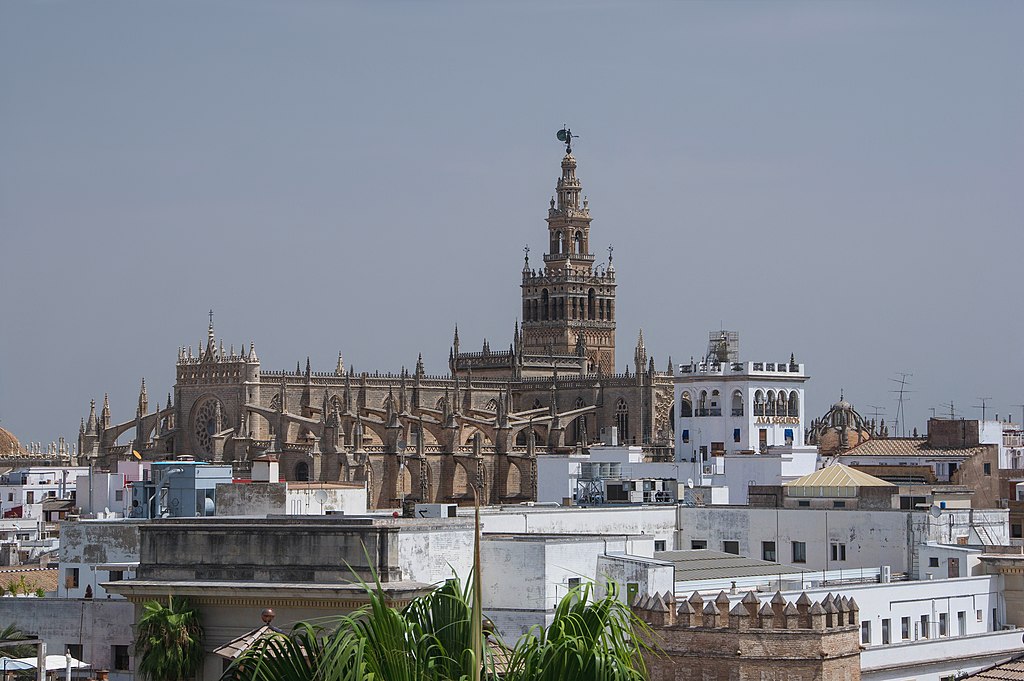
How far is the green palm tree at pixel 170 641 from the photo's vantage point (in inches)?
1222

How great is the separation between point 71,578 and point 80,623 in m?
6.24

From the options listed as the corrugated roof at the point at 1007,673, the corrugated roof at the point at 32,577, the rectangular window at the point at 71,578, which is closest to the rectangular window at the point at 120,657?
the rectangular window at the point at 71,578

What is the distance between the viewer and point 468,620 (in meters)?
19.7

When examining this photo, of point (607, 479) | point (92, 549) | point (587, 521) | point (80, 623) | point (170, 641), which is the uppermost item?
point (607, 479)

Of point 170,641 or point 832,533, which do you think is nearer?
point 170,641

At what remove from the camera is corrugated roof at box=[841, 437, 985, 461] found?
6812cm

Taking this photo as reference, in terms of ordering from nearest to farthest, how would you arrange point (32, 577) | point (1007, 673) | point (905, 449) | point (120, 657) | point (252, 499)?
1. point (1007, 673)
2. point (120, 657)
3. point (252, 499)
4. point (32, 577)
5. point (905, 449)

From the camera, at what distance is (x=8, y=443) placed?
132250 mm

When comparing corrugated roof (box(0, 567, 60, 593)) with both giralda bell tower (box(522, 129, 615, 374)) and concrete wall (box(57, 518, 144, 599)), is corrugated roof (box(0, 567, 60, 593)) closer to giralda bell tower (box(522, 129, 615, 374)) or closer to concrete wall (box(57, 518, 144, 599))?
concrete wall (box(57, 518, 144, 599))

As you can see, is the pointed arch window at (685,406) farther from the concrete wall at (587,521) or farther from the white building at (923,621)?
the white building at (923,621)

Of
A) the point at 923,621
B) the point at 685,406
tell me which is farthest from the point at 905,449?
the point at 923,621

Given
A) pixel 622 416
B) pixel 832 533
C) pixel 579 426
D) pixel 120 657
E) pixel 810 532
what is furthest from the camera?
pixel 579 426

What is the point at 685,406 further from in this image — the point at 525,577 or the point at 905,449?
the point at 525,577

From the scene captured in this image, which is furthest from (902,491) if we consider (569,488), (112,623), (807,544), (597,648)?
(597,648)
